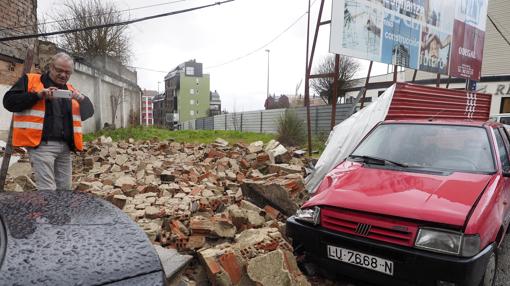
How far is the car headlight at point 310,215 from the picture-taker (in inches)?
113

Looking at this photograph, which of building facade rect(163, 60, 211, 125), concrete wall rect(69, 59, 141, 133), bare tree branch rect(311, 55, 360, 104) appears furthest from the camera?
building facade rect(163, 60, 211, 125)

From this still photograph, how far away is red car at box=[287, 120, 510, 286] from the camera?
2.34 meters

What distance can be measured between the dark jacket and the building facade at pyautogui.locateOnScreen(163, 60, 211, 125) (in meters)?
63.1

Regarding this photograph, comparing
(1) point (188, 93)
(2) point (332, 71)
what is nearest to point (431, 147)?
(2) point (332, 71)

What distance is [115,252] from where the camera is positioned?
1263 mm

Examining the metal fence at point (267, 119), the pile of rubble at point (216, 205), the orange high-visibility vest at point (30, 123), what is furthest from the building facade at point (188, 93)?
the orange high-visibility vest at point (30, 123)

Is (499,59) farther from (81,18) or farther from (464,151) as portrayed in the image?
(81,18)

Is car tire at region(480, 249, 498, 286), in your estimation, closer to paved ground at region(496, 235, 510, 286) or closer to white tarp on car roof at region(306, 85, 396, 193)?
paved ground at region(496, 235, 510, 286)

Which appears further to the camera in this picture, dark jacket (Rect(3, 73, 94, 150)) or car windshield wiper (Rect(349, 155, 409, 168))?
car windshield wiper (Rect(349, 155, 409, 168))

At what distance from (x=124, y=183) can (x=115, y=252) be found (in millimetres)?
4210

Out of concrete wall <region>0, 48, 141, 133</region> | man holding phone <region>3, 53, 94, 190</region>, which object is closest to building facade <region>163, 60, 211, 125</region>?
concrete wall <region>0, 48, 141, 133</region>

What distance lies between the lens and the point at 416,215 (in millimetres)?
2451

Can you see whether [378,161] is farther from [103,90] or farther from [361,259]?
[103,90]

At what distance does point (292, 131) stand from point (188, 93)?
58357mm
